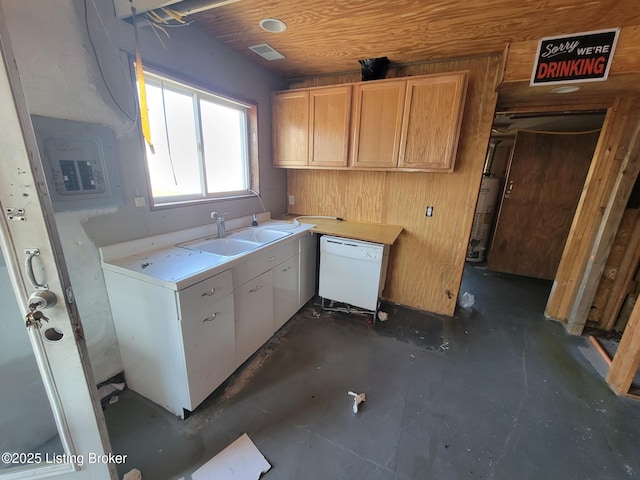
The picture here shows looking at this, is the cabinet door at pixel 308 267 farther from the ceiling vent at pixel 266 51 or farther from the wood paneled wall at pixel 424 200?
the ceiling vent at pixel 266 51

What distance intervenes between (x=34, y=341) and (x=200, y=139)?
Answer: 5.40 ft

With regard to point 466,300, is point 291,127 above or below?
above

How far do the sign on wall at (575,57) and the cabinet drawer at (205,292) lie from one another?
2.46 meters

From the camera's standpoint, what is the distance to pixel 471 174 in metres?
2.30

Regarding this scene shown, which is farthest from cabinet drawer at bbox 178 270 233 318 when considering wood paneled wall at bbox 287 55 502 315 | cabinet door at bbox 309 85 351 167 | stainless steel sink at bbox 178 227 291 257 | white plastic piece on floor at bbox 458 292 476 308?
white plastic piece on floor at bbox 458 292 476 308

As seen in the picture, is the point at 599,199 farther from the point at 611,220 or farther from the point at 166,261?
the point at 166,261

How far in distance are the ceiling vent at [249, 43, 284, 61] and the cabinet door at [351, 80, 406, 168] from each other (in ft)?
2.44

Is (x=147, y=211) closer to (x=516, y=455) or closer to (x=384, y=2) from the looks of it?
(x=384, y=2)

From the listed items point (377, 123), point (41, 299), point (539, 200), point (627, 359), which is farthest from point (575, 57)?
point (41, 299)

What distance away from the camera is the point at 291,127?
264 cm

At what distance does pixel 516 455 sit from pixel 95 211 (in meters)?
2.67

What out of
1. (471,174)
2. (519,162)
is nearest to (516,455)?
(471,174)

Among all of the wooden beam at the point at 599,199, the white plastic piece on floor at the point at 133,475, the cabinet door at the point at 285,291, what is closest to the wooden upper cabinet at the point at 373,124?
the cabinet door at the point at 285,291

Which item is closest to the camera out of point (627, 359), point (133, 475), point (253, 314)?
point (133, 475)
